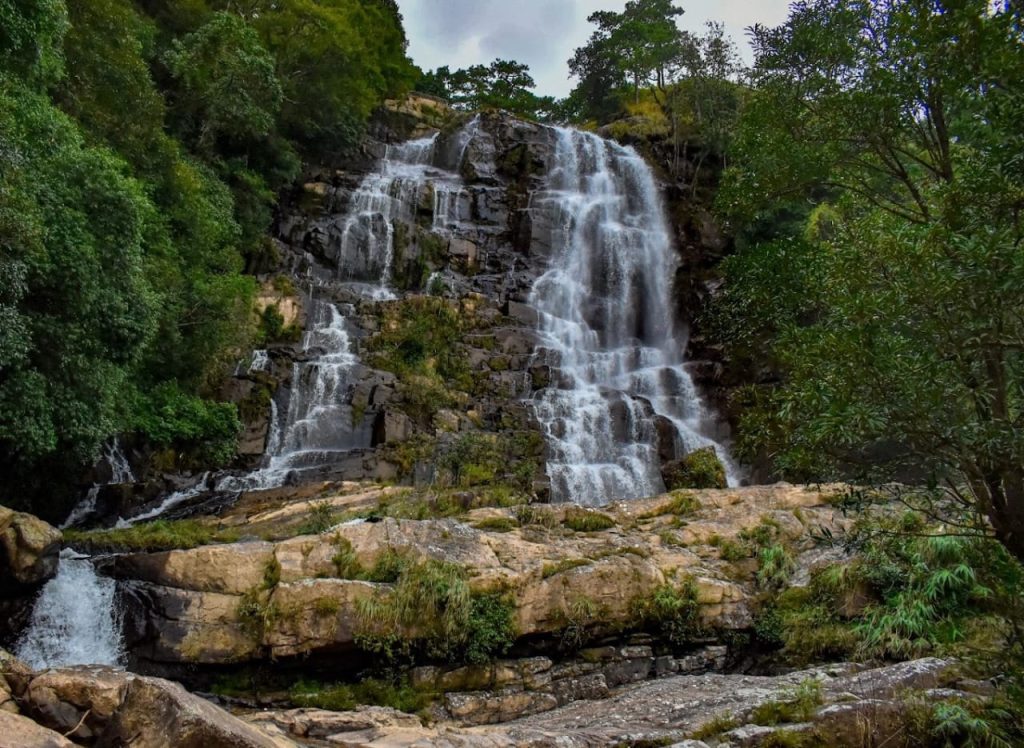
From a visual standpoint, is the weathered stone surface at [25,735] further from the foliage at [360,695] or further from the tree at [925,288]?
the tree at [925,288]

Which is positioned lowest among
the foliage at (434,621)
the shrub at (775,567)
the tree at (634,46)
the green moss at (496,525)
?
the foliage at (434,621)

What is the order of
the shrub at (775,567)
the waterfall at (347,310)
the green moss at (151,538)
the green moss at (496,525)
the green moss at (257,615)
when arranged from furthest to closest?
the waterfall at (347,310) < the green moss at (496,525) < the shrub at (775,567) < the green moss at (151,538) < the green moss at (257,615)

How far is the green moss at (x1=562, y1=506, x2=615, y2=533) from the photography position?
38.7ft

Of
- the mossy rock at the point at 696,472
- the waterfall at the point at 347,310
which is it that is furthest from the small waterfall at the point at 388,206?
the mossy rock at the point at 696,472

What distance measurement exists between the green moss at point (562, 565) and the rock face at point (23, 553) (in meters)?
6.87

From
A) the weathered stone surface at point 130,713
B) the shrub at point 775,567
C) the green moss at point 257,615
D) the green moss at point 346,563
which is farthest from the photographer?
the shrub at point 775,567

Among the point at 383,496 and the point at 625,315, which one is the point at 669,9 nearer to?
the point at 625,315

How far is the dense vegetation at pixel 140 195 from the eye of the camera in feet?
39.0

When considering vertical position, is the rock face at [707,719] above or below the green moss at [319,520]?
below

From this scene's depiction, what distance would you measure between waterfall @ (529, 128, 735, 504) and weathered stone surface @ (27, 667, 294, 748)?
43.4 ft

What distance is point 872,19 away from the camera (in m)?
7.70

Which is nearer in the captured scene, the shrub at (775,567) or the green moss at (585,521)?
the shrub at (775,567)

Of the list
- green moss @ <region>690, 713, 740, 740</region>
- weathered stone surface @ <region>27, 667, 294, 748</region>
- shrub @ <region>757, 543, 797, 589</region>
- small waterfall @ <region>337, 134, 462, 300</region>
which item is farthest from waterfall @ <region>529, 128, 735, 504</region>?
weathered stone surface @ <region>27, 667, 294, 748</region>

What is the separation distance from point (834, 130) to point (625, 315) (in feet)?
63.2
